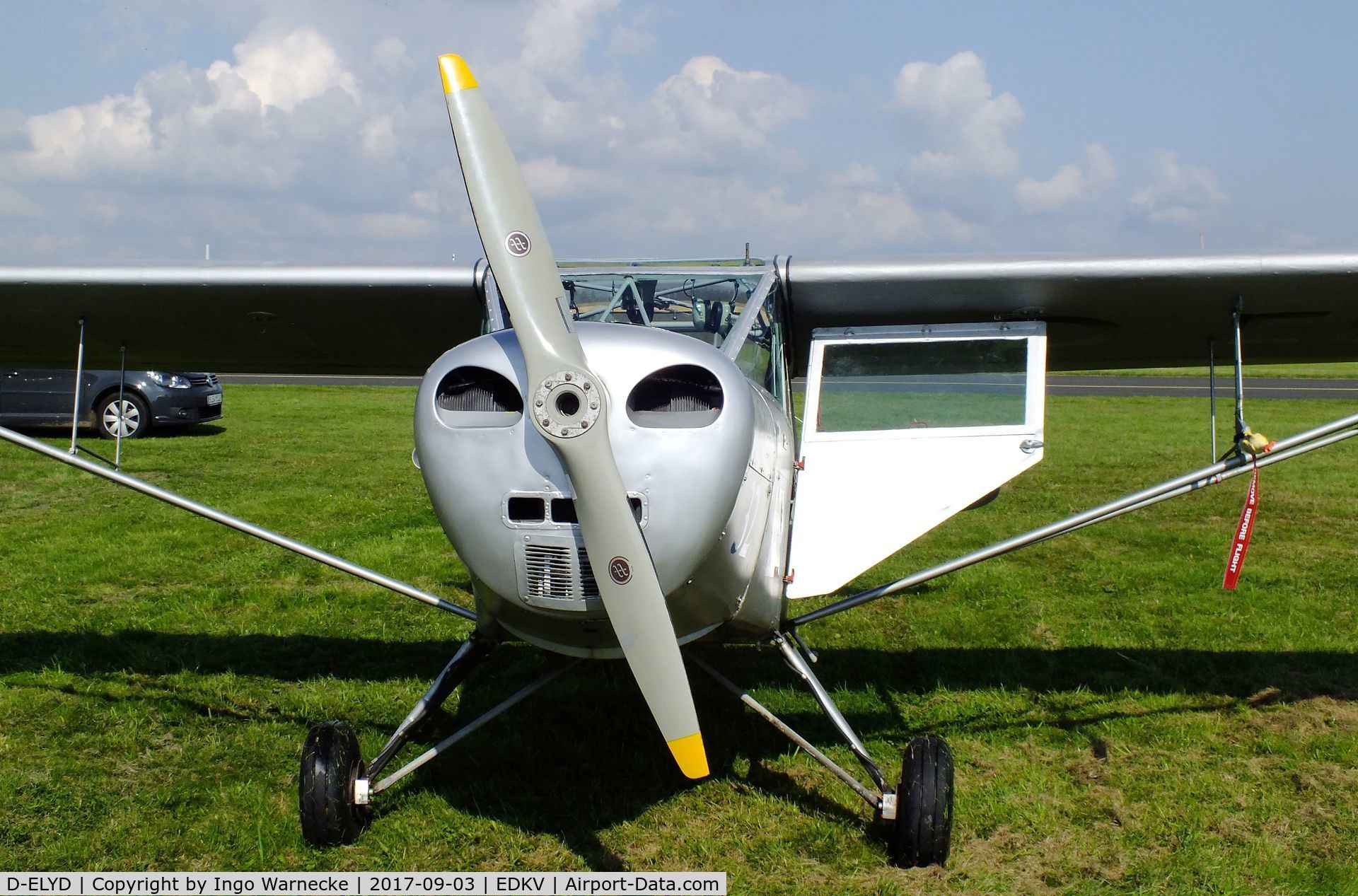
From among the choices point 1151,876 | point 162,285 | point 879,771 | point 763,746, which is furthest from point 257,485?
point 1151,876

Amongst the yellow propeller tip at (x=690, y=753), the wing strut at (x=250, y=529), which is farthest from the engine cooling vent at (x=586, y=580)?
the wing strut at (x=250, y=529)

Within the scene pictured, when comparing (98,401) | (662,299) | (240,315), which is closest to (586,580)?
(662,299)

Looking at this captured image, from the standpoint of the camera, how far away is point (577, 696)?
5.16m

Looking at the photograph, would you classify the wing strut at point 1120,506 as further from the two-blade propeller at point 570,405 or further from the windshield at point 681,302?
the two-blade propeller at point 570,405

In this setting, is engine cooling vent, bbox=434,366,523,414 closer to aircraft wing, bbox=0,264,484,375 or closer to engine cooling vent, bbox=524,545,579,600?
engine cooling vent, bbox=524,545,579,600

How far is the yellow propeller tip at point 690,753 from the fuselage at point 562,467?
1.48 feet

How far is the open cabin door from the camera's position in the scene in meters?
4.20

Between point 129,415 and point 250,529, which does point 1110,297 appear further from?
point 129,415

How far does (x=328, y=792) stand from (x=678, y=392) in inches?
77.7

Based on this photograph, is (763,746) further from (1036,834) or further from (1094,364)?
(1094,364)

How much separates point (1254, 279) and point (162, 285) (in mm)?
4842

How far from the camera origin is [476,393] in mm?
2889

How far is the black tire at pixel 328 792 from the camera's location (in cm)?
368

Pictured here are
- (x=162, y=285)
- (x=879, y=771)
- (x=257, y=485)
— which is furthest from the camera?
(x=257, y=485)
